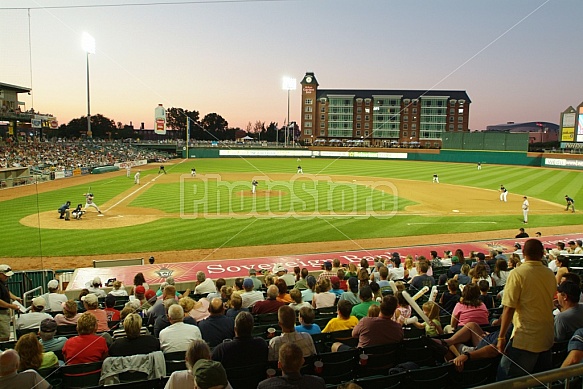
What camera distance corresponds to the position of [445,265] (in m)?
14.2

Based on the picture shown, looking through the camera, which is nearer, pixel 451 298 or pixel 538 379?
pixel 538 379

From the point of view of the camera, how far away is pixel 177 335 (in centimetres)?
607

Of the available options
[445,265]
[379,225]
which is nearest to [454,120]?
[379,225]

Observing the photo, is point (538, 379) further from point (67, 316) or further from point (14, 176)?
point (14, 176)

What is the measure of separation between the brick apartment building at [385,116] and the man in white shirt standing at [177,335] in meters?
119

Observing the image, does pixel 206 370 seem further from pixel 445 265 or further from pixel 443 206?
pixel 443 206

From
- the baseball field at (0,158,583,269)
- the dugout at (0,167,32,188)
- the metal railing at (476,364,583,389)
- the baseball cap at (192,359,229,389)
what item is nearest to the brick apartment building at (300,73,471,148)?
the baseball field at (0,158,583,269)

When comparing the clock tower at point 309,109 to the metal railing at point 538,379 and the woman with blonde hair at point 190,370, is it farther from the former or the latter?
the metal railing at point 538,379

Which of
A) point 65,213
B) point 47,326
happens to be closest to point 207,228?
point 65,213

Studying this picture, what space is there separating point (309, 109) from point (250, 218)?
344ft

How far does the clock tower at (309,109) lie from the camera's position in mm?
126625

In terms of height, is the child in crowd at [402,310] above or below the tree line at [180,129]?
below

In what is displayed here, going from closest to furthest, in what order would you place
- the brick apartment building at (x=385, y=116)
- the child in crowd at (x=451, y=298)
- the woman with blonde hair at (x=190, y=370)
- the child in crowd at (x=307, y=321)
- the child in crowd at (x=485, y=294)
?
the woman with blonde hair at (x=190, y=370) < the child in crowd at (x=307, y=321) < the child in crowd at (x=451, y=298) < the child in crowd at (x=485, y=294) < the brick apartment building at (x=385, y=116)

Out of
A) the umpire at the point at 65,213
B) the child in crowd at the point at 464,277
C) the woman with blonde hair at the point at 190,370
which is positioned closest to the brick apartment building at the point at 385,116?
the umpire at the point at 65,213
